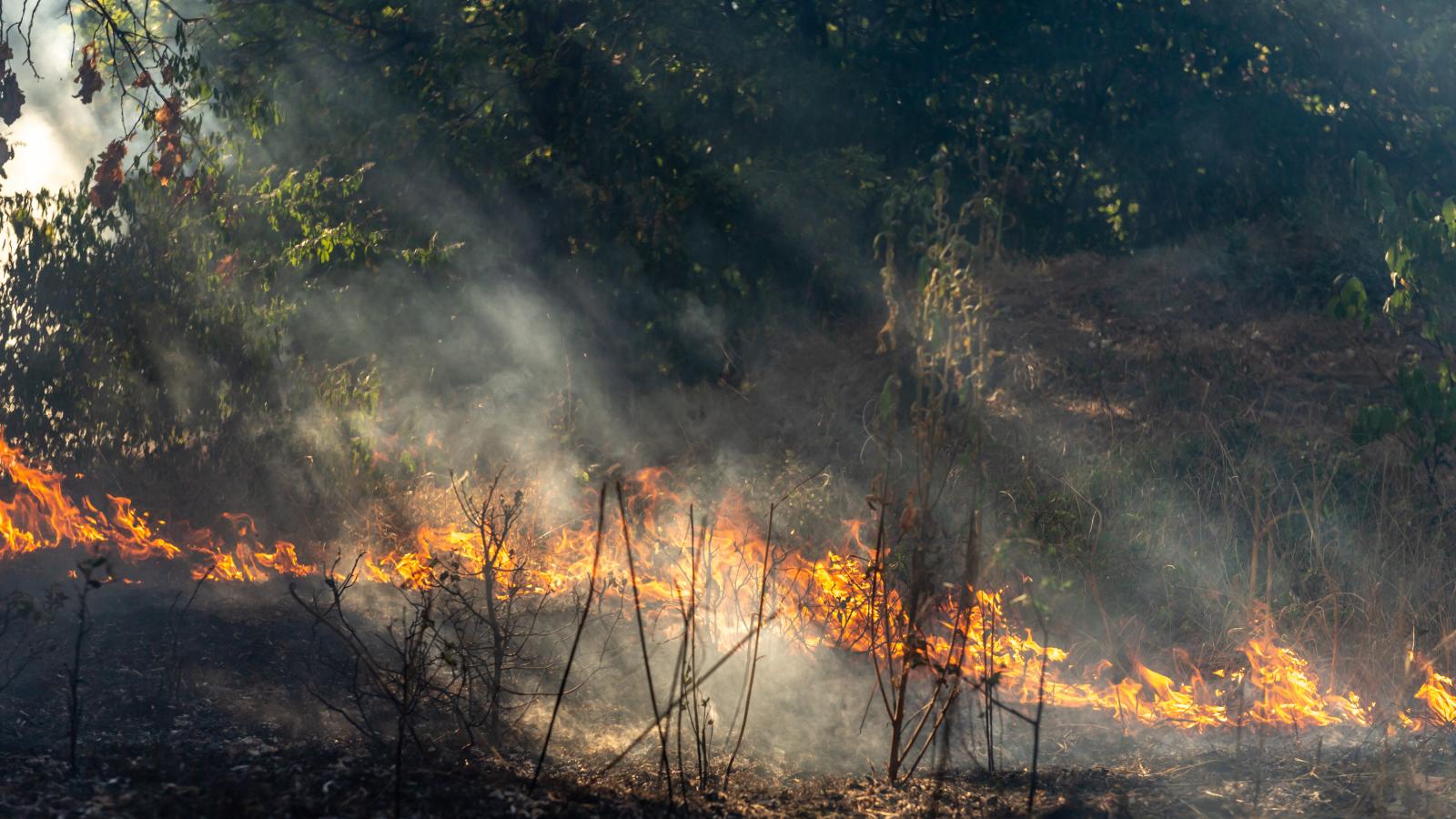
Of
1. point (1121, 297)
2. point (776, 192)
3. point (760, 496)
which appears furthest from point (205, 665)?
point (1121, 297)

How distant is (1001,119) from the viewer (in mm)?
11039

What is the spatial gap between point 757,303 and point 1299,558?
4.36 m

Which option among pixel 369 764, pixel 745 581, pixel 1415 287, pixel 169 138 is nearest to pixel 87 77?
pixel 169 138

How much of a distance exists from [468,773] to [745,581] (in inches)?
118

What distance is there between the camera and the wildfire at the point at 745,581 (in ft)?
20.2

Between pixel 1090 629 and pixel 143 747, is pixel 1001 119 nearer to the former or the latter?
pixel 1090 629

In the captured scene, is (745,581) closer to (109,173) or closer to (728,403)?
(109,173)

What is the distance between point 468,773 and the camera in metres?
4.46

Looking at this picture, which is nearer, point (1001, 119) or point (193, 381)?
point (193, 381)

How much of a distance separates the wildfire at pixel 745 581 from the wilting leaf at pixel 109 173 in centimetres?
206

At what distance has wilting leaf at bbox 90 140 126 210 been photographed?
6504 millimetres

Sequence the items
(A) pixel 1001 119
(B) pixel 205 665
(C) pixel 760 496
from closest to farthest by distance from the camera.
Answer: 1. (B) pixel 205 665
2. (C) pixel 760 496
3. (A) pixel 1001 119

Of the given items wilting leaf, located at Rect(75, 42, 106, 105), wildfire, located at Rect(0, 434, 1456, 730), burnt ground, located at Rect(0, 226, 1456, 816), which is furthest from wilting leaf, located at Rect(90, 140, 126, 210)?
burnt ground, located at Rect(0, 226, 1456, 816)

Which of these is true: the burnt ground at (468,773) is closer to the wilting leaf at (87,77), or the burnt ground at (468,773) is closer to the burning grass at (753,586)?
the burning grass at (753,586)
